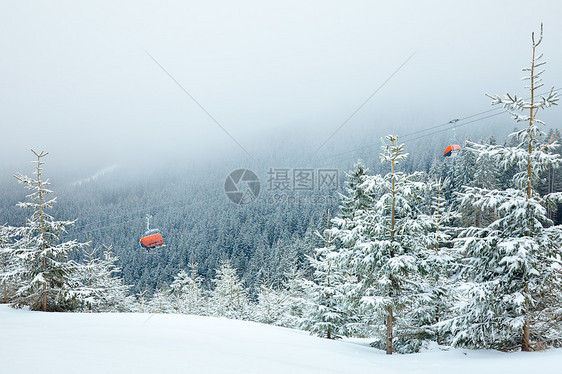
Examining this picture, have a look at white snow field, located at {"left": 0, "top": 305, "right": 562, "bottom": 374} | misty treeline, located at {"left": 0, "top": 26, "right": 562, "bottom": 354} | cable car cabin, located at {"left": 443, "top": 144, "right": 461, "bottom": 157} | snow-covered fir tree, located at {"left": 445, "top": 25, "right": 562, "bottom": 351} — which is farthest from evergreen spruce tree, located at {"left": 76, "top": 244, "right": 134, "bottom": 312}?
cable car cabin, located at {"left": 443, "top": 144, "right": 461, "bottom": 157}

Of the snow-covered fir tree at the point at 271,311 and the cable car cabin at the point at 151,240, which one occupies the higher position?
the cable car cabin at the point at 151,240

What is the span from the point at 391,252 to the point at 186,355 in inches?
294

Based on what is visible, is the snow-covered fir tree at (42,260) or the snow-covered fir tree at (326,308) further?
the snow-covered fir tree at (326,308)

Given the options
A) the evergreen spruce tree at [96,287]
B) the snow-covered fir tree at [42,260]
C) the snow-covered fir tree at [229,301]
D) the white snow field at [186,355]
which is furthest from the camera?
the snow-covered fir tree at [229,301]

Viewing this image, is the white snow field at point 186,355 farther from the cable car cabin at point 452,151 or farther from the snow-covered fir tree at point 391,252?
the cable car cabin at point 452,151

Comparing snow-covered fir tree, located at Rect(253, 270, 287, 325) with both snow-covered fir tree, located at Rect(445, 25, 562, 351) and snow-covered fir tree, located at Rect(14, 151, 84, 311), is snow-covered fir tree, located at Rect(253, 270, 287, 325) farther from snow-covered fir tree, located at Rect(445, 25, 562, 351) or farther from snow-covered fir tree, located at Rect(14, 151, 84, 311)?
snow-covered fir tree, located at Rect(445, 25, 562, 351)

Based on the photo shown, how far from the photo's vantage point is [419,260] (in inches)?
398

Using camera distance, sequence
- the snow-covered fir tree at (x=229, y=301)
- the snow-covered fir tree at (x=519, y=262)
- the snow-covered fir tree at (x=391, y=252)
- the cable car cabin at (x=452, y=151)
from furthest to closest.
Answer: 1. the cable car cabin at (x=452, y=151)
2. the snow-covered fir tree at (x=229, y=301)
3. the snow-covered fir tree at (x=391, y=252)
4. the snow-covered fir tree at (x=519, y=262)

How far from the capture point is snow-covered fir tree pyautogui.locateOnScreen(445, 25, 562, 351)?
24.2ft

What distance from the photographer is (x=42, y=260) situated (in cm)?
1444

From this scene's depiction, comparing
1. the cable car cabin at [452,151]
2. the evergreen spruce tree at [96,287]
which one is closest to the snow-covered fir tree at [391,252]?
the evergreen spruce tree at [96,287]

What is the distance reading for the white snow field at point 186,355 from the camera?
5.69 metres

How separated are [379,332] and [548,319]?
500cm

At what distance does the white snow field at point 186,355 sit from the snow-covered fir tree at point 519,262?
0.70 meters
